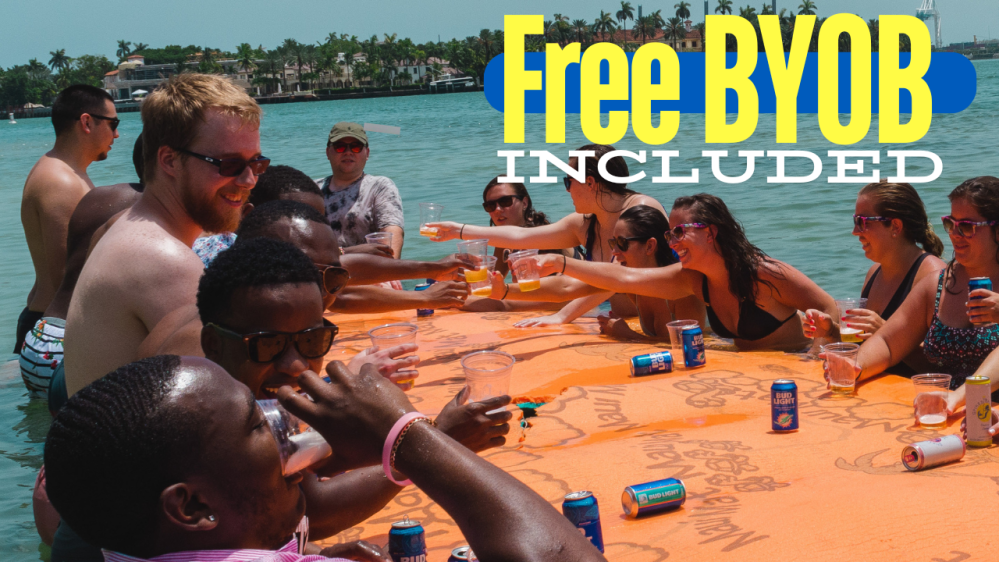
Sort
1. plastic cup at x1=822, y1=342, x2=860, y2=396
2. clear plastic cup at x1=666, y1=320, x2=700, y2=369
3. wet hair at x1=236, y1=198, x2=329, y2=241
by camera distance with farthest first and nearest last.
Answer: clear plastic cup at x1=666, y1=320, x2=700, y2=369, plastic cup at x1=822, y1=342, x2=860, y2=396, wet hair at x1=236, y1=198, x2=329, y2=241

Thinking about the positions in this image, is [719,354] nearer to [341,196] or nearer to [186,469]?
[341,196]

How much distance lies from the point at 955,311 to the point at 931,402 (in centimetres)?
91

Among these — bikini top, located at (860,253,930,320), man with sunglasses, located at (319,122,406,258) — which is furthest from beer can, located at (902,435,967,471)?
man with sunglasses, located at (319,122,406,258)

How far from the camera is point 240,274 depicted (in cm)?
283

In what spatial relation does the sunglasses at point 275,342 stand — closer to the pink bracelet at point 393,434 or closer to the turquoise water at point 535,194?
the pink bracelet at point 393,434

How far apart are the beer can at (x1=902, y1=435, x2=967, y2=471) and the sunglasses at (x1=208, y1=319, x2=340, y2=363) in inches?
114

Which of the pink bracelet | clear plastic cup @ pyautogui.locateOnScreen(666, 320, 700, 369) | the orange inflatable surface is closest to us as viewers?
the pink bracelet

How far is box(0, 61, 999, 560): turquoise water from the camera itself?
739 cm

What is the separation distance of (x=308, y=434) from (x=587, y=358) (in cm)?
495

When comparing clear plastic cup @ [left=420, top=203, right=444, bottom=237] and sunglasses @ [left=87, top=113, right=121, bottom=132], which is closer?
sunglasses @ [left=87, top=113, right=121, bottom=132]

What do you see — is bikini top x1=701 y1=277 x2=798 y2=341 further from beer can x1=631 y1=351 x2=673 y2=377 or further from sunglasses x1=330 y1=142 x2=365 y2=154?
sunglasses x1=330 y1=142 x2=365 y2=154

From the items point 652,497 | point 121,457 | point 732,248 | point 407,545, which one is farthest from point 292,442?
point 732,248

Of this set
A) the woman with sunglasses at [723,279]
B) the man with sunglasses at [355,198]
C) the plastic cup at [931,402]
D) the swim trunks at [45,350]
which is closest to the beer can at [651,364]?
the woman with sunglasses at [723,279]

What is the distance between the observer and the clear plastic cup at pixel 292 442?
2.07 m
